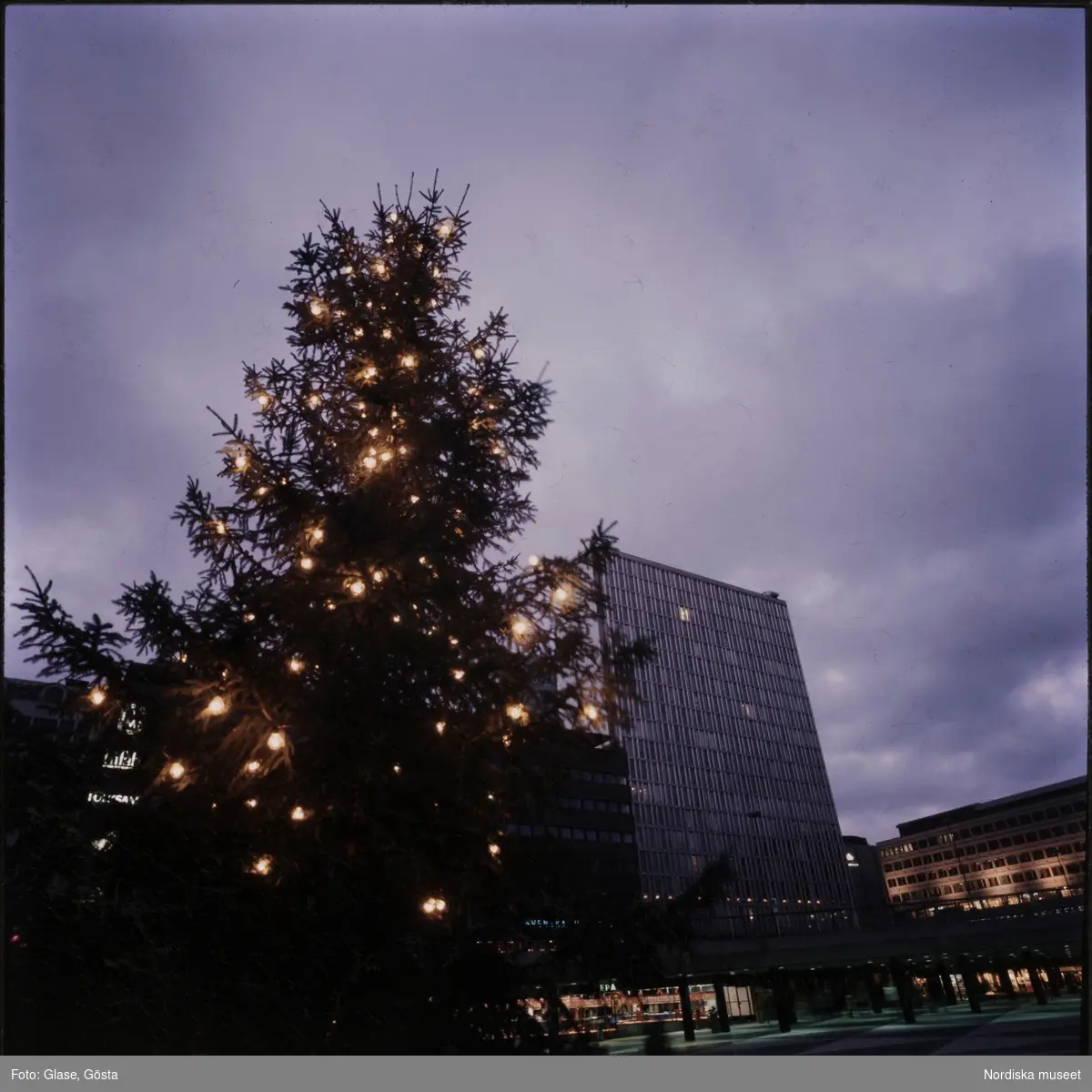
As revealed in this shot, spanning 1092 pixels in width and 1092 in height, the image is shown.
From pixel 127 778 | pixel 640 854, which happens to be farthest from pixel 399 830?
pixel 640 854

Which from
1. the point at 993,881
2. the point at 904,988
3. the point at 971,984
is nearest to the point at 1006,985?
the point at 971,984

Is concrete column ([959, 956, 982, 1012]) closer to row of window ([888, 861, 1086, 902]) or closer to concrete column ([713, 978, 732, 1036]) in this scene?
concrete column ([713, 978, 732, 1036])

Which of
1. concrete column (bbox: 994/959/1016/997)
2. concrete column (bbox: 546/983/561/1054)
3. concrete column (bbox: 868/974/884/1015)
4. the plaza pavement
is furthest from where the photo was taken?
concrete column (bbox: 994/959/1016/997)

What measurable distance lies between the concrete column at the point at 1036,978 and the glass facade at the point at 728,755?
48.8 metres

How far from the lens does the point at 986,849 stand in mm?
103250

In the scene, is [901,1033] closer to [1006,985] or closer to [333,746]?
[1006,985]

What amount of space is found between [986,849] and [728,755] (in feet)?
151

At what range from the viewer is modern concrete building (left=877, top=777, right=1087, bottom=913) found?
9394 cm

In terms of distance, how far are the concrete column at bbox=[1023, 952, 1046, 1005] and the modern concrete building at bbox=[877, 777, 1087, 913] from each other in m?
67.1

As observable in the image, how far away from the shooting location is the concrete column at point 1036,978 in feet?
77.4

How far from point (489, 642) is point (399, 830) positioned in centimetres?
152

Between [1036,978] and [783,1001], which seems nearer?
[783,1001]

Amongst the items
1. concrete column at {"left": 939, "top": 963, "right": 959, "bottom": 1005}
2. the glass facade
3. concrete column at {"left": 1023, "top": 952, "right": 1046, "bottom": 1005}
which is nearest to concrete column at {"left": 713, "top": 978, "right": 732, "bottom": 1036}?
concrete column at {"left": 1023, "top": 952, "right": 1046, "bottom": 1005}
